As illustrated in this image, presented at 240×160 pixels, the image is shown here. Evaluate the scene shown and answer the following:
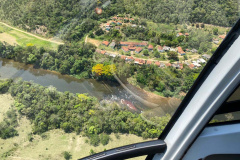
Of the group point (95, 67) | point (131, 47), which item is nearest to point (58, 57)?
point (95, 67)

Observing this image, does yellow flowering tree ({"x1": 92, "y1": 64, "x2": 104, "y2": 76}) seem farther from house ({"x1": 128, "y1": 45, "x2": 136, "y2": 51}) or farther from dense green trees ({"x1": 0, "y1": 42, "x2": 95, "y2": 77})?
house ({"x1": 128, "y1": 45, "x2": 136, "y2": 51})

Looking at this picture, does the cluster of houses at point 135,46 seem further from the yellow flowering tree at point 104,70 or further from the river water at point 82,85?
the river water at point 82,85

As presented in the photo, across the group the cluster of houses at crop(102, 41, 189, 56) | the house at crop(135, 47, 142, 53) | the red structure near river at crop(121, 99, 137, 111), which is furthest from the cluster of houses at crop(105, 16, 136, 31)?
the red structure near river at crop(121, 99, 137, 111)

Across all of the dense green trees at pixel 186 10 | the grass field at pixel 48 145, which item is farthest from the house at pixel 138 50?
the grass field at pixel 48 145

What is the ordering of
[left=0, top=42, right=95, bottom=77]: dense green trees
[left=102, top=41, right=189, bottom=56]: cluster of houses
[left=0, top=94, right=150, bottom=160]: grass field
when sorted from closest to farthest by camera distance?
1. [left=0, top=94, right=150, bottom=160]: grass field
2. [left=0, top=42, right=95, bottom=77]: dense green trees
3. [left=102, top=41, right=189, bottom=56]: cluster of houses

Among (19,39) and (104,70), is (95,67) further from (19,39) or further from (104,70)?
(19,39)
